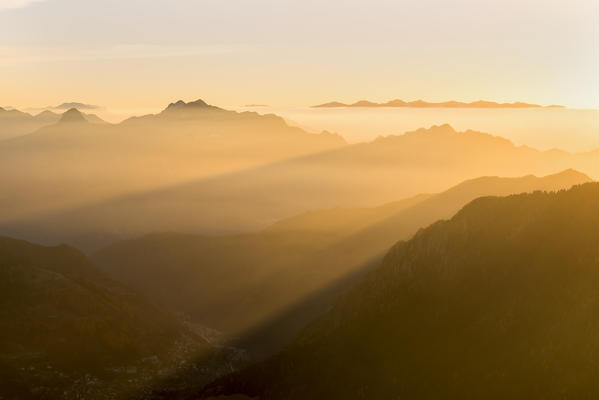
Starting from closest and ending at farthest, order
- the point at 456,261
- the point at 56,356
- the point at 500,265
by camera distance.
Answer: the point at 500,265 → the point at 456,261 → the point at 56,356

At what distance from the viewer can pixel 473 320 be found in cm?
14262

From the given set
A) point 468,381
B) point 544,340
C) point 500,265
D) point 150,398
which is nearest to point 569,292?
point 544,340

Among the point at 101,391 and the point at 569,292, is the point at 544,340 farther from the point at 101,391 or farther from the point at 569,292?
the point at 101,391

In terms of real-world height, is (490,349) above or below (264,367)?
above

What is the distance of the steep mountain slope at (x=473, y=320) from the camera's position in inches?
4818

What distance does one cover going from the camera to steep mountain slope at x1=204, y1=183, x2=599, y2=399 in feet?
401

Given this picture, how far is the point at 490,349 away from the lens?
5167 inches

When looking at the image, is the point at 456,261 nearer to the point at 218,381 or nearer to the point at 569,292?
the point at 569,292

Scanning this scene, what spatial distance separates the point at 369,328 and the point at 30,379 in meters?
121

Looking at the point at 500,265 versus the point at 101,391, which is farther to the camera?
the point at 101,391

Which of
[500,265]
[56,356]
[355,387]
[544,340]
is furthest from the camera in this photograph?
[56,356]

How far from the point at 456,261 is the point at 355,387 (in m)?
52.5

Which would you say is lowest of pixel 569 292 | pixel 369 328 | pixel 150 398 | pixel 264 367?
pixel 150 398

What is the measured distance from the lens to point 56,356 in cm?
19425
